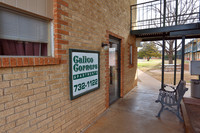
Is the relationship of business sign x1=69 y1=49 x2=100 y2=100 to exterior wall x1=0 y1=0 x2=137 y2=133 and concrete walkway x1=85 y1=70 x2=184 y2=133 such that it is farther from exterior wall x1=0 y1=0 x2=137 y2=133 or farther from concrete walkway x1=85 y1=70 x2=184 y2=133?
concrete walkway x1=85 y1=70 x2=184 y2=133

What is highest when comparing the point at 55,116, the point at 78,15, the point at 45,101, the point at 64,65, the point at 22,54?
the point at 78,15

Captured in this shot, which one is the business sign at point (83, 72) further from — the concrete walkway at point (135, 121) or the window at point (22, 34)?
the concrete walkway at point (135, 121)

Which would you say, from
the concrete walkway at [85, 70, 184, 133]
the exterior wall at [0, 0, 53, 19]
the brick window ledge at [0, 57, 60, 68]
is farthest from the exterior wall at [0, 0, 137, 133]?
the concrete walkway at [85, 70, 184, 133]

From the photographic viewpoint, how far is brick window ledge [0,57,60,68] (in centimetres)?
140

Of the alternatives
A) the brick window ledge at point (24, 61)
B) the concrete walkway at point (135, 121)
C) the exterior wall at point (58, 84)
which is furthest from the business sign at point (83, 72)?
the concrete walkway at point (135, 121)

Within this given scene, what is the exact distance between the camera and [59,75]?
7.02 ft

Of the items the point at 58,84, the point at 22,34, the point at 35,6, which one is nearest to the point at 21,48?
the point at 22,34

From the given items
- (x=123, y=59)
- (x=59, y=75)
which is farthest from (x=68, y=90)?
(x=123, y=59)

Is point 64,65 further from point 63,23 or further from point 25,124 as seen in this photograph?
point 25,124

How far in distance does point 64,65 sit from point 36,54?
50 cm

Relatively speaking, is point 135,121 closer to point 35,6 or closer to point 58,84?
point 58,84

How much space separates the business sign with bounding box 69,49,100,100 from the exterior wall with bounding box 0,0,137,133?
11 cm

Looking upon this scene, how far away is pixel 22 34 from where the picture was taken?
1684 mm

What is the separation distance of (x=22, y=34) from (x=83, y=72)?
133 centimetres
